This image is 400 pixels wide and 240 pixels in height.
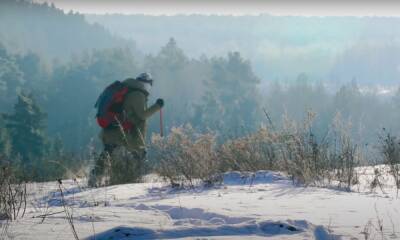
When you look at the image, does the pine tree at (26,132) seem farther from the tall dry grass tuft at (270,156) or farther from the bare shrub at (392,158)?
the bare shrub at (392,158)

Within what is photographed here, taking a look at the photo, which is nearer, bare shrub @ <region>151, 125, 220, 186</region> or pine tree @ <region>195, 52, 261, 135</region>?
bare shrub @ <region>151, 125, 220, 186</region>

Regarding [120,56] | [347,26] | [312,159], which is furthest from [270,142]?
[347,26]

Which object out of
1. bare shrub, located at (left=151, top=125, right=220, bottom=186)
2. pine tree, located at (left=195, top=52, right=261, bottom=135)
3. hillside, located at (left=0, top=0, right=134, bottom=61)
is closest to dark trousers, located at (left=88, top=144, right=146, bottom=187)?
bare shrub, located at (left=151, top=125, right=220, bottom=186)

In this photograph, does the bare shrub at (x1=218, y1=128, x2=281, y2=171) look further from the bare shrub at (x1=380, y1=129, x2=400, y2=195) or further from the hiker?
the hiker

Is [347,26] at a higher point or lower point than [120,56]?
higher

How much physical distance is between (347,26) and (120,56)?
385 feet

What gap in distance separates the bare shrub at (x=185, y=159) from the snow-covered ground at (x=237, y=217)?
81 cm

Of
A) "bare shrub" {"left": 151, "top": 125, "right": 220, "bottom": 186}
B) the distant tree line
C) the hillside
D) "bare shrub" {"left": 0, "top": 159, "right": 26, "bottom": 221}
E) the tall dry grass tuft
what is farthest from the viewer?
the hillside

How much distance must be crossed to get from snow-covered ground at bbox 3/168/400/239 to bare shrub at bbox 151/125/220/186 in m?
0.81

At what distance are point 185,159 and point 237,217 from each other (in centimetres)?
263

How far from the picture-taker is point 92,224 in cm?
298

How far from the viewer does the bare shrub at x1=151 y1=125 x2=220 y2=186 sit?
540cm

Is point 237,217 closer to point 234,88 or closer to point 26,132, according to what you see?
point 26,132

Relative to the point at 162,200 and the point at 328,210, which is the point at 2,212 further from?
the point at 328,210
